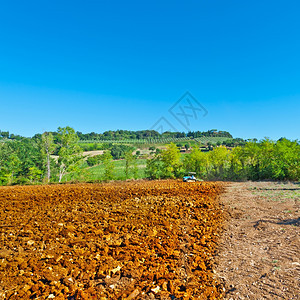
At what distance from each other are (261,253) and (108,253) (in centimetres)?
306

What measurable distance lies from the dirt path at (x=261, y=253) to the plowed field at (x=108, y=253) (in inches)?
12.7

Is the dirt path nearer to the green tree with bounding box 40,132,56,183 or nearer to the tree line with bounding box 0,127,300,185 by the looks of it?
the tree line with bounding box 0,127,300,185

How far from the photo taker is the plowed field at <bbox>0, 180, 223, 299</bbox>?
10.2 ft

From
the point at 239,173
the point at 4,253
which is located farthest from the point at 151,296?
the point at 239,173

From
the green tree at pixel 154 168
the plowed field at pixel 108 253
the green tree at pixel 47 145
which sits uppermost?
the green tree at pixel 47 145

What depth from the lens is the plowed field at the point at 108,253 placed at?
10.2ft

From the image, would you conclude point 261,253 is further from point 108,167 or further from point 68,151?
point 68,151

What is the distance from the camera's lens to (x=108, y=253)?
13.9 feet

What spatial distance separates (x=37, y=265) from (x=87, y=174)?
20.4 metres

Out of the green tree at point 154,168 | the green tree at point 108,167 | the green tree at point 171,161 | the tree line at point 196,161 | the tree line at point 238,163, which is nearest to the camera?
the tree line at point 238,163

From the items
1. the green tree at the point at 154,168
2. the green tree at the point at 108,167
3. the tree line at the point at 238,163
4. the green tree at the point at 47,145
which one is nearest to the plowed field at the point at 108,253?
the tree line at the point at 238,163

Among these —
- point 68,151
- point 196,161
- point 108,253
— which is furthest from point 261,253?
point 68,151

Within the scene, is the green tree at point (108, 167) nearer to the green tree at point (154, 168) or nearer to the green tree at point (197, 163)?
the green tree at point (154, 168)

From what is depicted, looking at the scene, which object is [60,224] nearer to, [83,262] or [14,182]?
[83,262]
